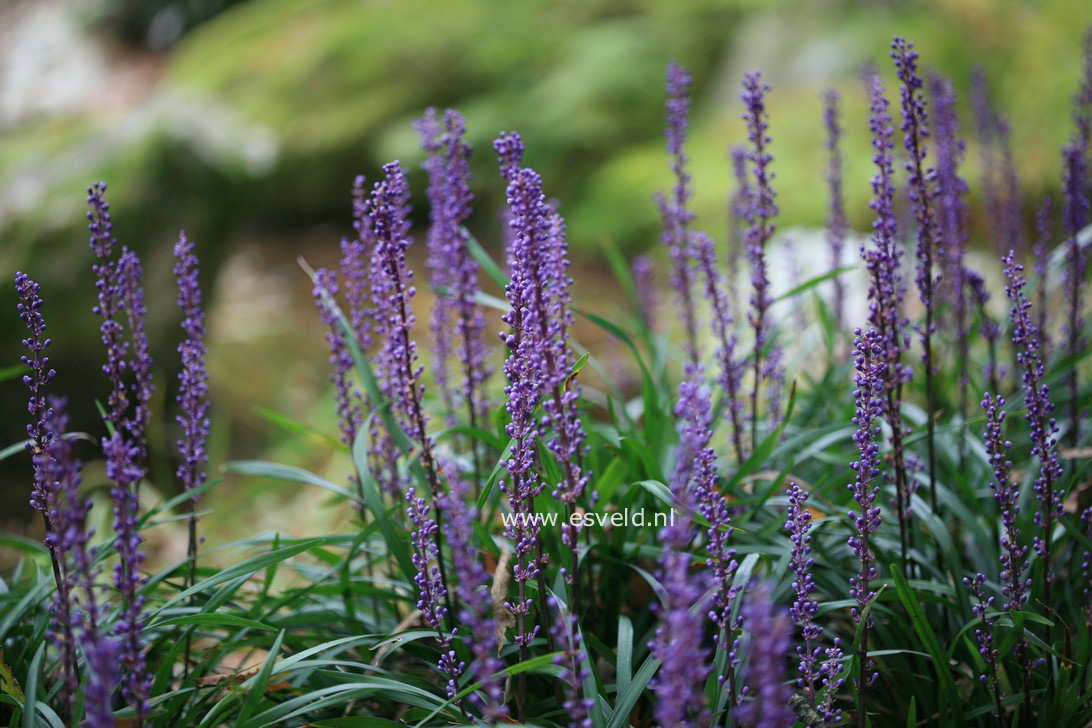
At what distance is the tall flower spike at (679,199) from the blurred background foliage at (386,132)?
294cm

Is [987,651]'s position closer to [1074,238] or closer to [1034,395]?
[1034,395]

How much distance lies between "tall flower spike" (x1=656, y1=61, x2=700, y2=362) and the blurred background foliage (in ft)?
9.64

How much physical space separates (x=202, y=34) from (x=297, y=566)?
1319 cm

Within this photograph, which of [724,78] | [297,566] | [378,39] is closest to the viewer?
[297,566]

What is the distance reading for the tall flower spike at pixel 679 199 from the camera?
2668 mm

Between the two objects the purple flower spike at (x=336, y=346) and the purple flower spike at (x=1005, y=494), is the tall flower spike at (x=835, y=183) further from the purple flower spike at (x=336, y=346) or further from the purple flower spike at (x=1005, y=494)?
the purple flower spike at (x=336, y=346)

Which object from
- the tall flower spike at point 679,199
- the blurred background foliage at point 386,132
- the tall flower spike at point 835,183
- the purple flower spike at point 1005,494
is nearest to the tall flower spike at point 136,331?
the tall flower spike at point 679,199

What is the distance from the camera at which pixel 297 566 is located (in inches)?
103

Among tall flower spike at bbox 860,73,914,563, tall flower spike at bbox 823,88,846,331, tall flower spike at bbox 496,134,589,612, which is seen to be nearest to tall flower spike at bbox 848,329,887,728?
tall flower spike at bbox 860,73,914,563

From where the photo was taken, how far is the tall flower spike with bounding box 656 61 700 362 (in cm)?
267

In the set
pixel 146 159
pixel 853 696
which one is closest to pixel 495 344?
pixel 146 159

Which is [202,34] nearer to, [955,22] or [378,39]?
[378,39]

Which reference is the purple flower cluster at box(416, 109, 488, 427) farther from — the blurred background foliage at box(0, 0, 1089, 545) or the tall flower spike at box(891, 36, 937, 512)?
the blurred background foliage at box(0, 0, 1089, 545)

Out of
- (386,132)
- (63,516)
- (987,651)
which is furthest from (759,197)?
(386,132)
